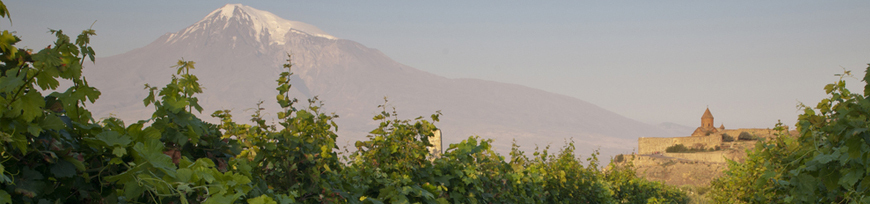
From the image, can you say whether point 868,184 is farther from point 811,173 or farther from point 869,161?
point 811,173

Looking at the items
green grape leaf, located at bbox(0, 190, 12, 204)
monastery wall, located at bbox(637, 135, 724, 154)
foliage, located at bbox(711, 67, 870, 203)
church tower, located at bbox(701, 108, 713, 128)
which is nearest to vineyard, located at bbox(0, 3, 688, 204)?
green grape leaf, located at bbox(0, 190, 12, 204)

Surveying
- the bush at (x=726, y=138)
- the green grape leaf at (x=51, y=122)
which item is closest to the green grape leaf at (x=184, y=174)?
the green grape leaf at (x=51, y=122)

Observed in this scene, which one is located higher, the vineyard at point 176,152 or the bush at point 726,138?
the bush at point 726,138

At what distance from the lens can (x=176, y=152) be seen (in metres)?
1.88

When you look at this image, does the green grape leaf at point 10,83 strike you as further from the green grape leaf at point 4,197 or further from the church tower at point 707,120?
the church tower at point 707,120

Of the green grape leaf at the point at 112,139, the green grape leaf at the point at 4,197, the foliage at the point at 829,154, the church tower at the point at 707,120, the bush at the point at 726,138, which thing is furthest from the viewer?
the church tower at the point at 707,120

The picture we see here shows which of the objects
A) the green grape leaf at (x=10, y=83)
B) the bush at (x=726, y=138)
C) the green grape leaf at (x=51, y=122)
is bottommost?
the green grape leaf at (x=51, y=122)

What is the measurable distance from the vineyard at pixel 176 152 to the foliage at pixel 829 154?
8.42 ft

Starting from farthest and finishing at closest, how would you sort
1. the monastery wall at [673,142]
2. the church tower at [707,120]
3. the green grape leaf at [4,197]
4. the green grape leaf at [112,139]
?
the church tower at [707,120] → the monastery wall at [673,142] → the green grape leaf at [112,139] → the green grape leaf at [4,197]

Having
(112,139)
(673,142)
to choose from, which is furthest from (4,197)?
(673,142)

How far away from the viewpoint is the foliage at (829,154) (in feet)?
10.6

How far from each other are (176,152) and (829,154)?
420cm

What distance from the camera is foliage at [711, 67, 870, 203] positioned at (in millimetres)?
3227

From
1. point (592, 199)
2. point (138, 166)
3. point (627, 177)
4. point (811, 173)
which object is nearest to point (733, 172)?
point (592, 199)
